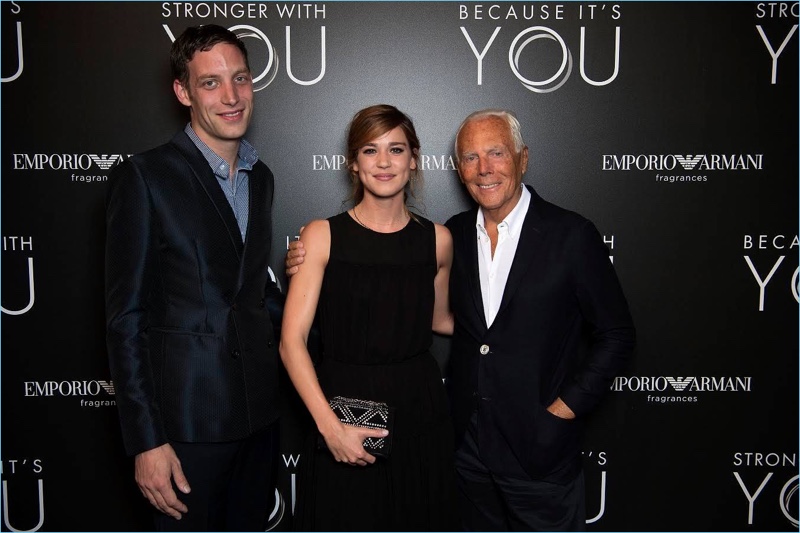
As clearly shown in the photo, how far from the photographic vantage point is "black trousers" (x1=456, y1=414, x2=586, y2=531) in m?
1.97

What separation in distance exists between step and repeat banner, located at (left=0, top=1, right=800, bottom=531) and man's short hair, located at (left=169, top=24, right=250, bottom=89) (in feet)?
2.34

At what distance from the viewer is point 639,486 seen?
2.73 m

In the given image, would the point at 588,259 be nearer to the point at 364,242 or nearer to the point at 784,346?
the point at 364,242

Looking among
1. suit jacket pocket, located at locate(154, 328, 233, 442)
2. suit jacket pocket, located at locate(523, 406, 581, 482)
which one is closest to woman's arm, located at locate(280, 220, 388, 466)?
suit jacket pocket, located at locate(154, 328, 233, 442)

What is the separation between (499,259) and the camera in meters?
1.99

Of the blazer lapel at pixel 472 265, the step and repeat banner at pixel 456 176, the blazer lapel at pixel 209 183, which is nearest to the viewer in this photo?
the blazer lapel at pixel 209 183

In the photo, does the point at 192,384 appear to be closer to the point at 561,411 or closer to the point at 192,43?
the point at 192,43

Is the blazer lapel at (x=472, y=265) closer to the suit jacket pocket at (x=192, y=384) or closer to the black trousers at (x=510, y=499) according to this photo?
the black trousers at (x=510, y=499)

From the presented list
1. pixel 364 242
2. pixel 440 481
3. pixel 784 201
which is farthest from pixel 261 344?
pixel 784 201

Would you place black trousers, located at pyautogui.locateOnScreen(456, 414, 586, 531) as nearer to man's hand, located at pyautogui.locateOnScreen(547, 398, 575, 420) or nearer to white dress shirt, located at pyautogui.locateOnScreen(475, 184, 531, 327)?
man's hand, located at pyautogui.locateOnScreen(547, 398, 575, 420)

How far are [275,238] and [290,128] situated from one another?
17.9 inches

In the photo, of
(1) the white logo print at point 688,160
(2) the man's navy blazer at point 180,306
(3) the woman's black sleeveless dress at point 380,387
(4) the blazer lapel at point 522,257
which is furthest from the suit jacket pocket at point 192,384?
(1) the white logo print at point 688,160

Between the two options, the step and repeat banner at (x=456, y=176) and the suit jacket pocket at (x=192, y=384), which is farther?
the step and repeat banner at (x=456, y=176)

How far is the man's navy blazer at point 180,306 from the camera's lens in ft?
5.28
